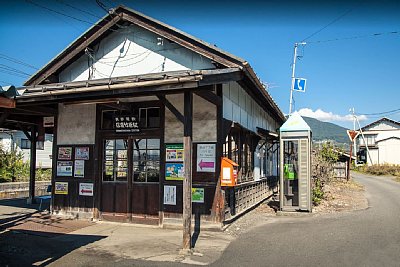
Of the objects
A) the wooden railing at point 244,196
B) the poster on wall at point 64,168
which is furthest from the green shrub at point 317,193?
the poster on wall at point 64,168

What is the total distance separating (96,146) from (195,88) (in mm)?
4522

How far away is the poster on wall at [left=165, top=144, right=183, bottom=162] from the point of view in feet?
28.9

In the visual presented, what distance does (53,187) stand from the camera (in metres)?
10.4

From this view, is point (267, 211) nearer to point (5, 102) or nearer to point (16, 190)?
point (5, 102)

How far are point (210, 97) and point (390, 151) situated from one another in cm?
5836

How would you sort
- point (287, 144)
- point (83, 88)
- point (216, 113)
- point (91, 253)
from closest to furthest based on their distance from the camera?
point (91, 253) → point (83, 88) → point (216, 113) → point (287, 144)

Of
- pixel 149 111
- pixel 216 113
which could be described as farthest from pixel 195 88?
pixel 149 111

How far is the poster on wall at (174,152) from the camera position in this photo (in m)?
8.81

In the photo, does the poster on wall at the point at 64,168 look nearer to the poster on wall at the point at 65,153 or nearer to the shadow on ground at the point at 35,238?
the poster on wall at the point at 65,153

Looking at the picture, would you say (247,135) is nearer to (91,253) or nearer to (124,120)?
(124,120)

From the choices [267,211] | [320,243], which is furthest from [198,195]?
[267,211]

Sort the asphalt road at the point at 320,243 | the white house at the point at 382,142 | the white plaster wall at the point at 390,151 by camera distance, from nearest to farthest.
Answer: the asphalt road at the point at 320,243, the white plaster wall at the point at 390,151, the white house at the point at 382,142

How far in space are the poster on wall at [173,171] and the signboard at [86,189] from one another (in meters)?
2.50

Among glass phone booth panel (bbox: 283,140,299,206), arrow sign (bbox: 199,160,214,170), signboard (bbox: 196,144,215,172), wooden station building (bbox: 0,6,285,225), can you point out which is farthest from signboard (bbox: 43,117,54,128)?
glass phone booth panel (bbox: 283,140,299,206)
